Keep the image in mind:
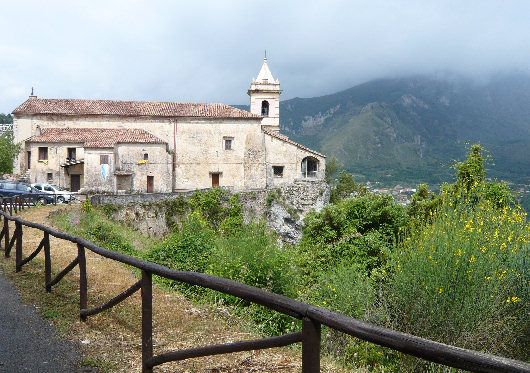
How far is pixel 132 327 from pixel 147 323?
5.02 feet

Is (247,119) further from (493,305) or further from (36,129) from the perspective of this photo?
(493,305)

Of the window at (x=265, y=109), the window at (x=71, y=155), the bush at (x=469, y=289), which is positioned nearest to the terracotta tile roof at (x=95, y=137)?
the window at (x=71, y=155)

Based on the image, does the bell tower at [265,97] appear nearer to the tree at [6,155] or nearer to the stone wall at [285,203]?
the stone wall at [285,203]

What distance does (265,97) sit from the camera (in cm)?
3881

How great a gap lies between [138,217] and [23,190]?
6.76 metres

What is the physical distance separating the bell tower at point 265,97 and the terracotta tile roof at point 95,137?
10.5 meters

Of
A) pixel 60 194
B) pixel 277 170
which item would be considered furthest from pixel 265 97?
pixel 60 194

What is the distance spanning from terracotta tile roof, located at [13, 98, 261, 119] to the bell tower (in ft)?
10.1

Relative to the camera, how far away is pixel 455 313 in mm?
6707

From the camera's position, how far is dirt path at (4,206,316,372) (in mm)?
4367

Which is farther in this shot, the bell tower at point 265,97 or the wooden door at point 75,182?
the bell tower at point 265,97

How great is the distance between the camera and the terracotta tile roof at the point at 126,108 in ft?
108

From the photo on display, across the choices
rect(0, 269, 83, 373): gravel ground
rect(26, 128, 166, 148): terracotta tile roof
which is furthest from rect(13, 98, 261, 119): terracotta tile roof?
rect(0, 269, 83, 373): gravel ground

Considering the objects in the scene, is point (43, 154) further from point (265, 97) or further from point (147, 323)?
point (147, 323)
